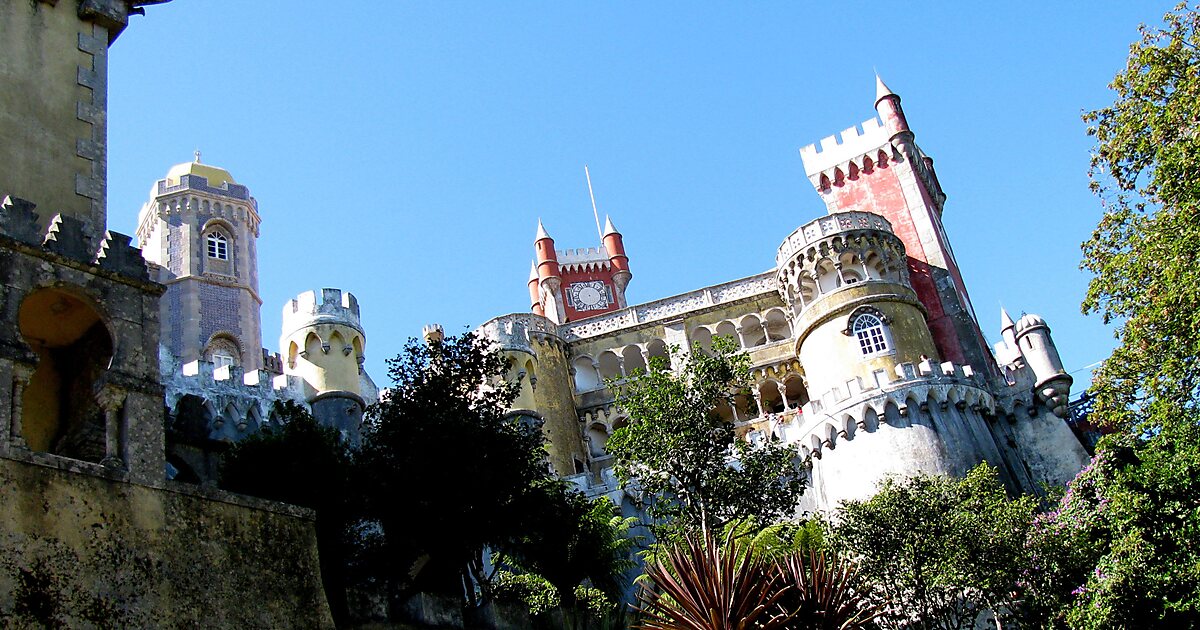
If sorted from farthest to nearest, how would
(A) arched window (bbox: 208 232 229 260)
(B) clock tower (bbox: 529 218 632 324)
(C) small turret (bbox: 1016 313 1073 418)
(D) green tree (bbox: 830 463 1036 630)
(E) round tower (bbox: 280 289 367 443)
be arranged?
(B) clock tower (bbox: 529 218 632 324)
(A) arched window (bbox: 208 232 229 260)
(C) small turret (bbox: 1016 313 1073 418)
(E) round tower (bbox: 280 289 367 443)
(D) green tree (bbox: 830 463 1036 630)

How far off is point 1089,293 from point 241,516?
15656mm

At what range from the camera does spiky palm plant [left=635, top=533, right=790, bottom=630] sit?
16.8 meters

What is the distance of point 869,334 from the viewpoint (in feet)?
129

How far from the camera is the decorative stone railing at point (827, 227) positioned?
42125 millimetres

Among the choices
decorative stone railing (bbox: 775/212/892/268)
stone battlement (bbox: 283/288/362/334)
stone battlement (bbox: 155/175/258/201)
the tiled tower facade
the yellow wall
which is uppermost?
stone battlement (bbox: 155/175/258/201)

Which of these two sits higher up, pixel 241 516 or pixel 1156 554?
pixel 241 516

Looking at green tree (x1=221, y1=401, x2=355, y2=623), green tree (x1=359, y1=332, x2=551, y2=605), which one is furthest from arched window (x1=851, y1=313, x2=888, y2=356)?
green tree (x1=221, y1=401, x2=355, y2=623)

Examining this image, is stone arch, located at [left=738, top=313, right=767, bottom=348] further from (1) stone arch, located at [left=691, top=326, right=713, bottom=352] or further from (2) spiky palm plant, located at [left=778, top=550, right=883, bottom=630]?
(2) spiky palm plant, located at [left=778, top=550, right=883, bottom=630]

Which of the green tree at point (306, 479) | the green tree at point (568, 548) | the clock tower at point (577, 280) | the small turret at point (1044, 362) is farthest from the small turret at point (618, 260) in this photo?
the green tree at point (306, 479)

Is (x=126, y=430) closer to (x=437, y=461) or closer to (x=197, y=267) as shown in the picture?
(x=437, y=461)

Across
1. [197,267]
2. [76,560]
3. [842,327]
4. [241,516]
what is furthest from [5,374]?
[197,267]

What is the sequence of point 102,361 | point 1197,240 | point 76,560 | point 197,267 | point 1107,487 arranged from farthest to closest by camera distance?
point 197,267 < point 1107,487 < point 1197,240 < point 102,361 < point 76,560

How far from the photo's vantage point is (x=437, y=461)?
21062mm

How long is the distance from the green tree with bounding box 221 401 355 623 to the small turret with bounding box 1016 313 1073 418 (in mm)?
25204
